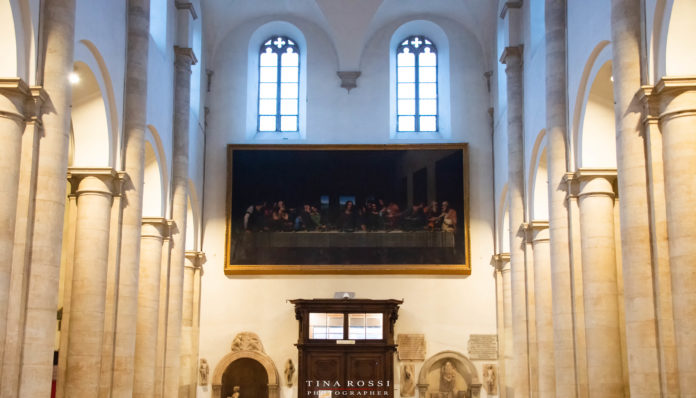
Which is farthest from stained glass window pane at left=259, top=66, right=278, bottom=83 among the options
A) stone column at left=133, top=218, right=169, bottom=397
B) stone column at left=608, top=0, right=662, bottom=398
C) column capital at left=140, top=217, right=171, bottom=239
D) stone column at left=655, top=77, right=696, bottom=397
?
stone column at left=655, top=77, right=696, bottom=397

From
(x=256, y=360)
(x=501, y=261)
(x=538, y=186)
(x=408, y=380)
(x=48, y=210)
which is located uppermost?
(x=538, y=186)

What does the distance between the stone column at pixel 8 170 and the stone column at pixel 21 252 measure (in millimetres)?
170

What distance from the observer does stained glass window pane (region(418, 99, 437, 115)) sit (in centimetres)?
3075

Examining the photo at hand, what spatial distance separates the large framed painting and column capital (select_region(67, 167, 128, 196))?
39.3 feet

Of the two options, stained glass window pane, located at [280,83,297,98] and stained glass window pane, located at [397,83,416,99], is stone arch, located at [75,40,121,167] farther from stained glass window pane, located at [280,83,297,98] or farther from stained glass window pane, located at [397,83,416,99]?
stained glass window pane, located at [397,83,416,99]

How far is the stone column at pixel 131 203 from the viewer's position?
704 inches

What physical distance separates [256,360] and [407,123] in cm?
892

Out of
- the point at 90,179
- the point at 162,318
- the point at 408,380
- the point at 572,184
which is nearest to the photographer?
the point at 90,179

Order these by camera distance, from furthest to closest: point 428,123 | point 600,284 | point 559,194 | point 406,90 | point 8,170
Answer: point 406,90
point 428,123
point 559,194
point 600,284
point 8,170

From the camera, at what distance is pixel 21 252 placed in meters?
12.5

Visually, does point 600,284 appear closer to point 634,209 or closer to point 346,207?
point 634,209

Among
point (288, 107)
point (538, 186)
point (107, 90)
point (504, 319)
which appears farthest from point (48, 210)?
point (288, 107)

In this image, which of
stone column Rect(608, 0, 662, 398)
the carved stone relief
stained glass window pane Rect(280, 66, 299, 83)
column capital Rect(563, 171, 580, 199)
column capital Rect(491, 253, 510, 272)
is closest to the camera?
stone column Rect(608, 0, 662, 398)

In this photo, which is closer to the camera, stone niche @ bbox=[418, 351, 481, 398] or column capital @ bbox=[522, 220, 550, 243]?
column capital @ bbox=[522, 220, 550, 243]
